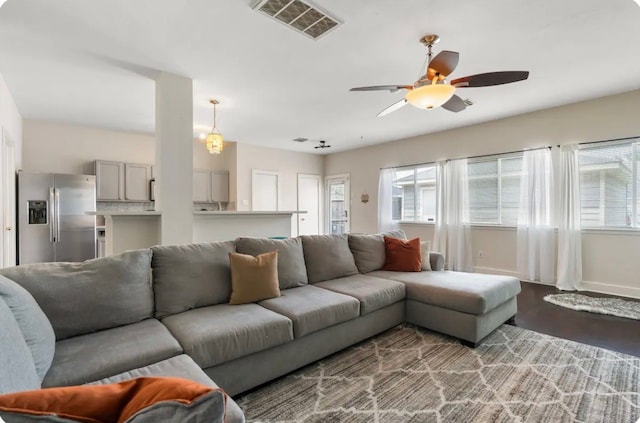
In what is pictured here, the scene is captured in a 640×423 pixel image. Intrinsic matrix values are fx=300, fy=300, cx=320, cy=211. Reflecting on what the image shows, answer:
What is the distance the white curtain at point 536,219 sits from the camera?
14.5 ft

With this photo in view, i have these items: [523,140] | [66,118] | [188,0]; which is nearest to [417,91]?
[188,0]

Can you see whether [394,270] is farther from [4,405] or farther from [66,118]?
[66,118]

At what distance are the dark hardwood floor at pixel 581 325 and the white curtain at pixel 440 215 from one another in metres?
1.99

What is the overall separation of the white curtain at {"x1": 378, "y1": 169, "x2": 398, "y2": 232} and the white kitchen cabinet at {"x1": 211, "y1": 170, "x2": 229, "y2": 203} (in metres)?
3.45

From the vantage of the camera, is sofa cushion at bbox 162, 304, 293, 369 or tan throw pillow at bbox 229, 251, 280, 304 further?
tan throw pillow at bbox 229, 251, 280, 304

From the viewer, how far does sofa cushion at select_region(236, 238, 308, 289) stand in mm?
2553

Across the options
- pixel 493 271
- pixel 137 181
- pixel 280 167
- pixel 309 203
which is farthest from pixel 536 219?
pixel 137 181

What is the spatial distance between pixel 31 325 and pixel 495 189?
575cm

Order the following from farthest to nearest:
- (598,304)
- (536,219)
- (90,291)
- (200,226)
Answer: (536,219) → (200,226) → (598,304) → (90,291)

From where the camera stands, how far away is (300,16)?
7.53 feet

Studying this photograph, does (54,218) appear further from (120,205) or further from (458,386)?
(458,386)

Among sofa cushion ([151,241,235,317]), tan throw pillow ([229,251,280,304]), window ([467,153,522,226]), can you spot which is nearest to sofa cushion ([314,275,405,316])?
tan throw pillow ([229,251,280,304])

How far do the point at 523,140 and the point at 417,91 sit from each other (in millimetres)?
3389

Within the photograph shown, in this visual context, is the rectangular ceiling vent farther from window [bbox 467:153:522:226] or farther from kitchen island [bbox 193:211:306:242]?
window [bbox 467:153:522:226]
